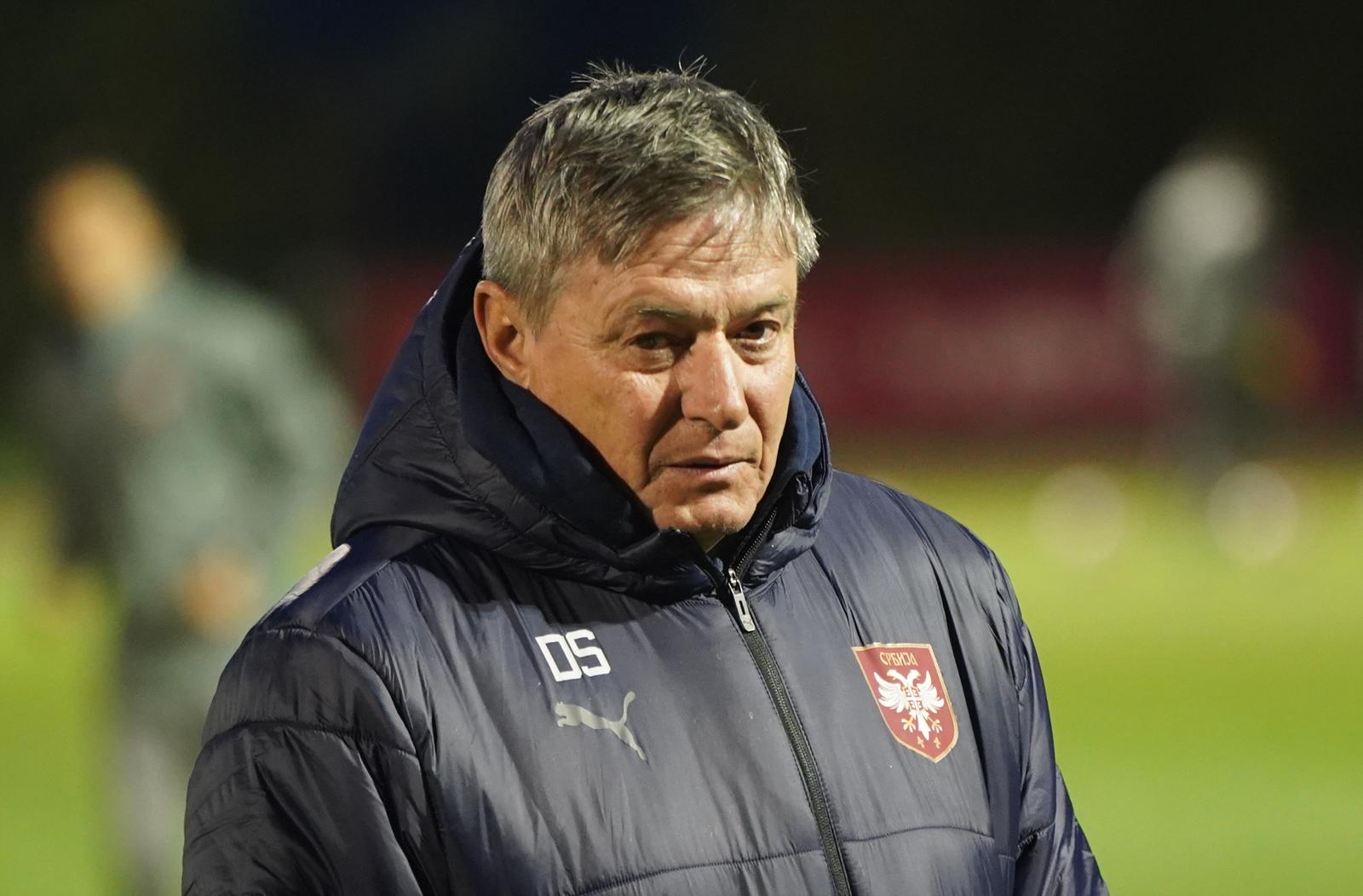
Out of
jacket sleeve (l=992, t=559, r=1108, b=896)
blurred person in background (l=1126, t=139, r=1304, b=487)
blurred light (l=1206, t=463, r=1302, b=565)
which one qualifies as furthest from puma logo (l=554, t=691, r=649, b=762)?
blurred person in background (l=1126, t=139, r=1304, b=487)

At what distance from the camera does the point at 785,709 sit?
2.19m

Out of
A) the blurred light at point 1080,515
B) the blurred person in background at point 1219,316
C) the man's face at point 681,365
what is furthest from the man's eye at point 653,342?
the blurred person in background at point 1219,316

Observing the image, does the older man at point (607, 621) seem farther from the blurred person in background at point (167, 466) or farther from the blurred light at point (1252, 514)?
the blurred light at point (1252, 514)

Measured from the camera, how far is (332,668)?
2010mm

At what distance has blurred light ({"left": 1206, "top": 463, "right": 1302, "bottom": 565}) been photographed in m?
12.7

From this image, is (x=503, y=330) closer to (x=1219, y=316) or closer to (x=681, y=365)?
(x=681, y=365)

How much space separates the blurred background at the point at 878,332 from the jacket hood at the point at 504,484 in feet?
1.44

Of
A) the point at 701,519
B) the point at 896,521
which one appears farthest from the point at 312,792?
the point at 896,521

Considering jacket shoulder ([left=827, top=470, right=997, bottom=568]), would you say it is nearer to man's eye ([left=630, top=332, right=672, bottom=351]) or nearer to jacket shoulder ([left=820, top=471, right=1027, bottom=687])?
jacket shoulder ([left=820, top=471, right=1027, bottom=687])

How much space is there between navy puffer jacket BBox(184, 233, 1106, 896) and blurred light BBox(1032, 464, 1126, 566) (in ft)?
34.6

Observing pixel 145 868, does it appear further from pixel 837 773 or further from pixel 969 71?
pixel 969 71

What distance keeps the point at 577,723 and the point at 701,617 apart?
0.20 m

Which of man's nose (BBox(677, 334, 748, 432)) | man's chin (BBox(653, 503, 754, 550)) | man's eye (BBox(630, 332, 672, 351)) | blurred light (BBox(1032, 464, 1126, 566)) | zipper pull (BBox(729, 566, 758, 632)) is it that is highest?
man's eye (BBox(630, 332, 672, 351))

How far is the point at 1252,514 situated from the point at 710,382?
11458 mm
